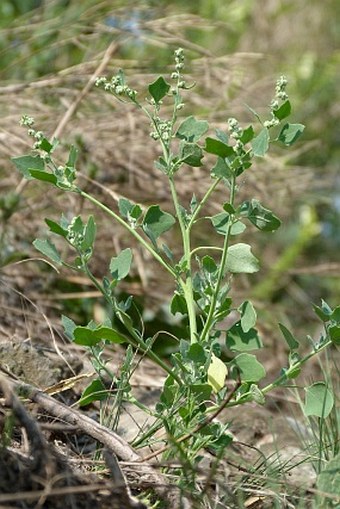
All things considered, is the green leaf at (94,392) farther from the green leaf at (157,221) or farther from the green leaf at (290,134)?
the green leaf at (290,134)

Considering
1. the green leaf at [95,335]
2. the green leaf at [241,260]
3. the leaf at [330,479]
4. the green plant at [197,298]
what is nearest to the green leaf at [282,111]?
the green plant at [197,298]

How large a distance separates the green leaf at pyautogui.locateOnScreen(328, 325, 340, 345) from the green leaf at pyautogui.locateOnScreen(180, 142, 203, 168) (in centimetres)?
36

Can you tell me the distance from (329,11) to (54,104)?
307cm

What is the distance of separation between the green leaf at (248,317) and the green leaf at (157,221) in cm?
19

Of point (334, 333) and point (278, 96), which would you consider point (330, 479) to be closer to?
point (334, 333)

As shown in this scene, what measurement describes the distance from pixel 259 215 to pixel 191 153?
165mm

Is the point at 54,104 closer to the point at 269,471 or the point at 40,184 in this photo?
the point at 40,184

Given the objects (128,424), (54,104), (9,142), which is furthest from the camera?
(54,104)

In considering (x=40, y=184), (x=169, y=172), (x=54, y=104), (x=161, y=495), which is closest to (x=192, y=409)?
(x=161, y=495)

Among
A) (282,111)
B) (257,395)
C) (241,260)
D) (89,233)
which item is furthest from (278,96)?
(257,395)

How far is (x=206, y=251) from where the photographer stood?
373cm

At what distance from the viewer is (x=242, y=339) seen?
5.42 ft

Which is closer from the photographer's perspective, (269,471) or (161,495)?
(161,495)

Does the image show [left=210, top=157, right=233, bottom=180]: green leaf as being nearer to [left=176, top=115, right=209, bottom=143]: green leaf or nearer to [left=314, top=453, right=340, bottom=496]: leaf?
[left=176, top=115, right=209, bottom=143]: green leaf
